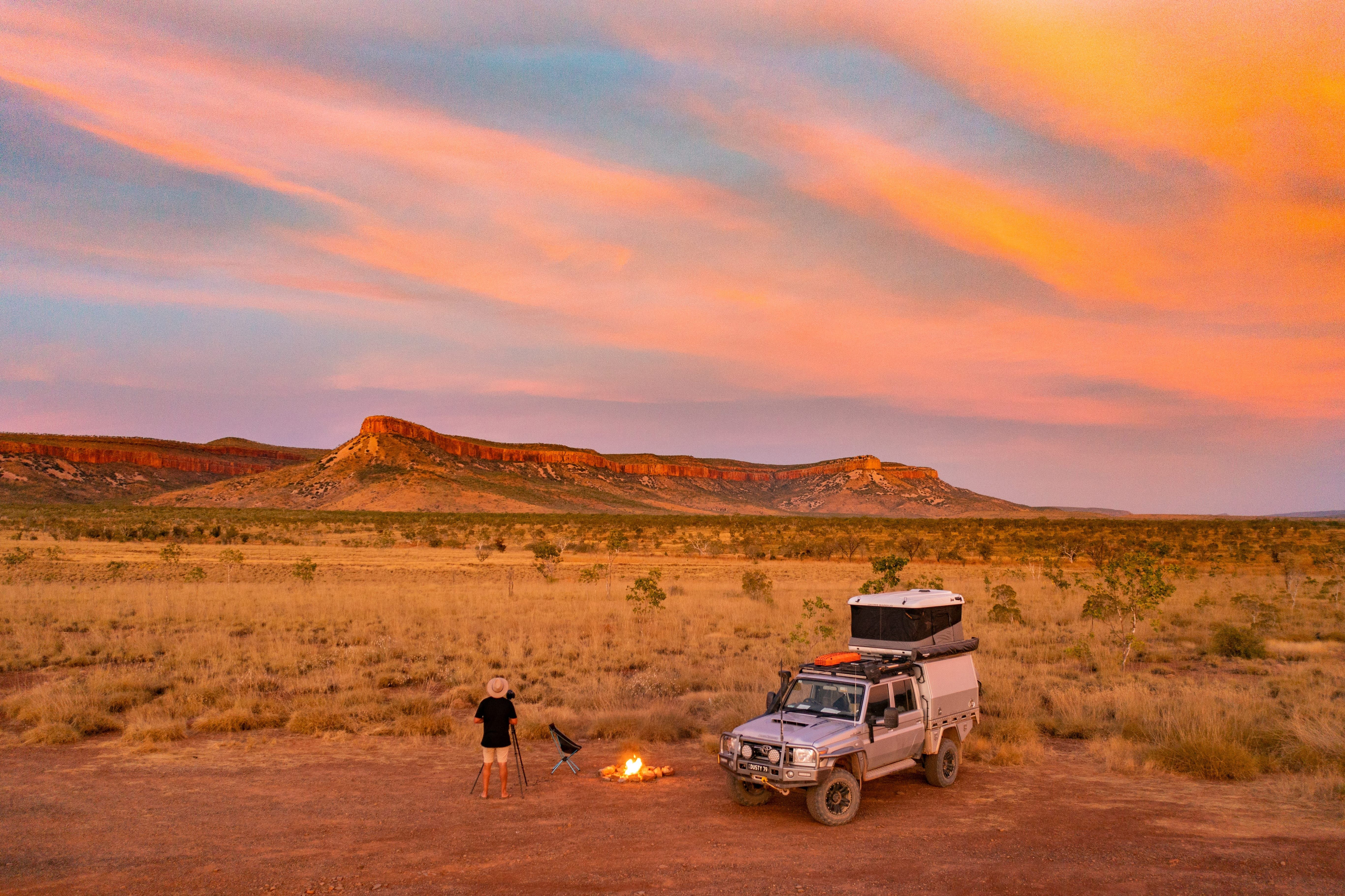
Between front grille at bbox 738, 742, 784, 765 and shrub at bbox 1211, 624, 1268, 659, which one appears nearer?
Answer: front grille at bbox 738, 742, 784, 765

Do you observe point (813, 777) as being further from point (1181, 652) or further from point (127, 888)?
point (1181, 652)

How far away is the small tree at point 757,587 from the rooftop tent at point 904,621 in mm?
18899

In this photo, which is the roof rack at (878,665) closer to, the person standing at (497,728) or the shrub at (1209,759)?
the shrub at (1209,759)

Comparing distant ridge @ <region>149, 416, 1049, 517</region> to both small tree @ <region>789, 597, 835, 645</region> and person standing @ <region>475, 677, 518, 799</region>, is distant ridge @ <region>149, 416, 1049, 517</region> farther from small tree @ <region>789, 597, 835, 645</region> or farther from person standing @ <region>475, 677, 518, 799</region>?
person standing @ <region>475, 677, 518, 799</region>

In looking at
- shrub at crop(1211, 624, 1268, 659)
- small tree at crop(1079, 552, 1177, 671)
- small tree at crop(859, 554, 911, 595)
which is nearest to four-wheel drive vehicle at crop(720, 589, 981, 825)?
small tree at crop(1079, 552, 1177, 671)

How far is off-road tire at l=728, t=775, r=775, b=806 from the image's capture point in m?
10.6

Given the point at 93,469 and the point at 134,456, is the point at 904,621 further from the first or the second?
the point at 134,456

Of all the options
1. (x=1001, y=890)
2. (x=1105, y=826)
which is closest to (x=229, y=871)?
(x=1001, y=890)

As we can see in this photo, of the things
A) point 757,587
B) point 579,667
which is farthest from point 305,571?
point 579,667

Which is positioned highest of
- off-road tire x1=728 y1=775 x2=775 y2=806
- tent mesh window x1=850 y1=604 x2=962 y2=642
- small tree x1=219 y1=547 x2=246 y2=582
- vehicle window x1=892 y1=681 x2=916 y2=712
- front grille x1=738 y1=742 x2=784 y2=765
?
tent mesh window x1=850 y1=604 x2=962 y2=642

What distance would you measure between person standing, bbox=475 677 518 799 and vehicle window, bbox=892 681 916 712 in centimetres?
498

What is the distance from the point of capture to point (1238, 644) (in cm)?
2125

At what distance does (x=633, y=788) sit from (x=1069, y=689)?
10471 mm

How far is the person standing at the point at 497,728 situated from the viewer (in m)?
10.8
